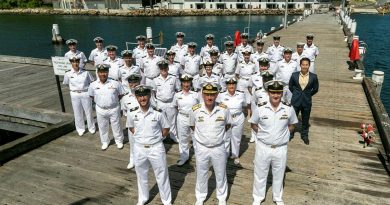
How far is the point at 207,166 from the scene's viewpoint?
5680 mm

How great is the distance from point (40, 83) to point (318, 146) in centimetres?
1218

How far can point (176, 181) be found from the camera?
670cm

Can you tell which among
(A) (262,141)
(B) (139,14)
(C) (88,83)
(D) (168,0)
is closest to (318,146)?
(A) (262,141)

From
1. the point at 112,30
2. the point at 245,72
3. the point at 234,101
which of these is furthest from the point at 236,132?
the point at 112,30

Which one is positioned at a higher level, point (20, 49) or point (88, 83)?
point (88, 83)

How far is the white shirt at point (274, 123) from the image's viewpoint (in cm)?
545

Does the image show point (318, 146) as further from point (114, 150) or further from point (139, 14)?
point (139, 14)

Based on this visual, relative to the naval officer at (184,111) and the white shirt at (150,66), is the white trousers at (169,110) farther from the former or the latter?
the white shirt at (150,66)

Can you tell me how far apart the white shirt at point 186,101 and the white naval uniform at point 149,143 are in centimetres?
152

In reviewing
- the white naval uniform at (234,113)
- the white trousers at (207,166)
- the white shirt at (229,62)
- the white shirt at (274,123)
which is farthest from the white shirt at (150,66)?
the white shirt at (274,123)

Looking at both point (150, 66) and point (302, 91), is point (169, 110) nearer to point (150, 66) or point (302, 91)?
point (150, 66)

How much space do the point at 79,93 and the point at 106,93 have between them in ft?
5.01

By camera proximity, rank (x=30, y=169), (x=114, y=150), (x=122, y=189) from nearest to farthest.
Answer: (x=122, y=189) < (x=30, y=169) < (x=114, y=150)

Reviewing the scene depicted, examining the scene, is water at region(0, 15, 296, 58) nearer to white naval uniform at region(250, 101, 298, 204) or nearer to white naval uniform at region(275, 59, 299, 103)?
white naval uniform at region(275, 59, 299, 103)
